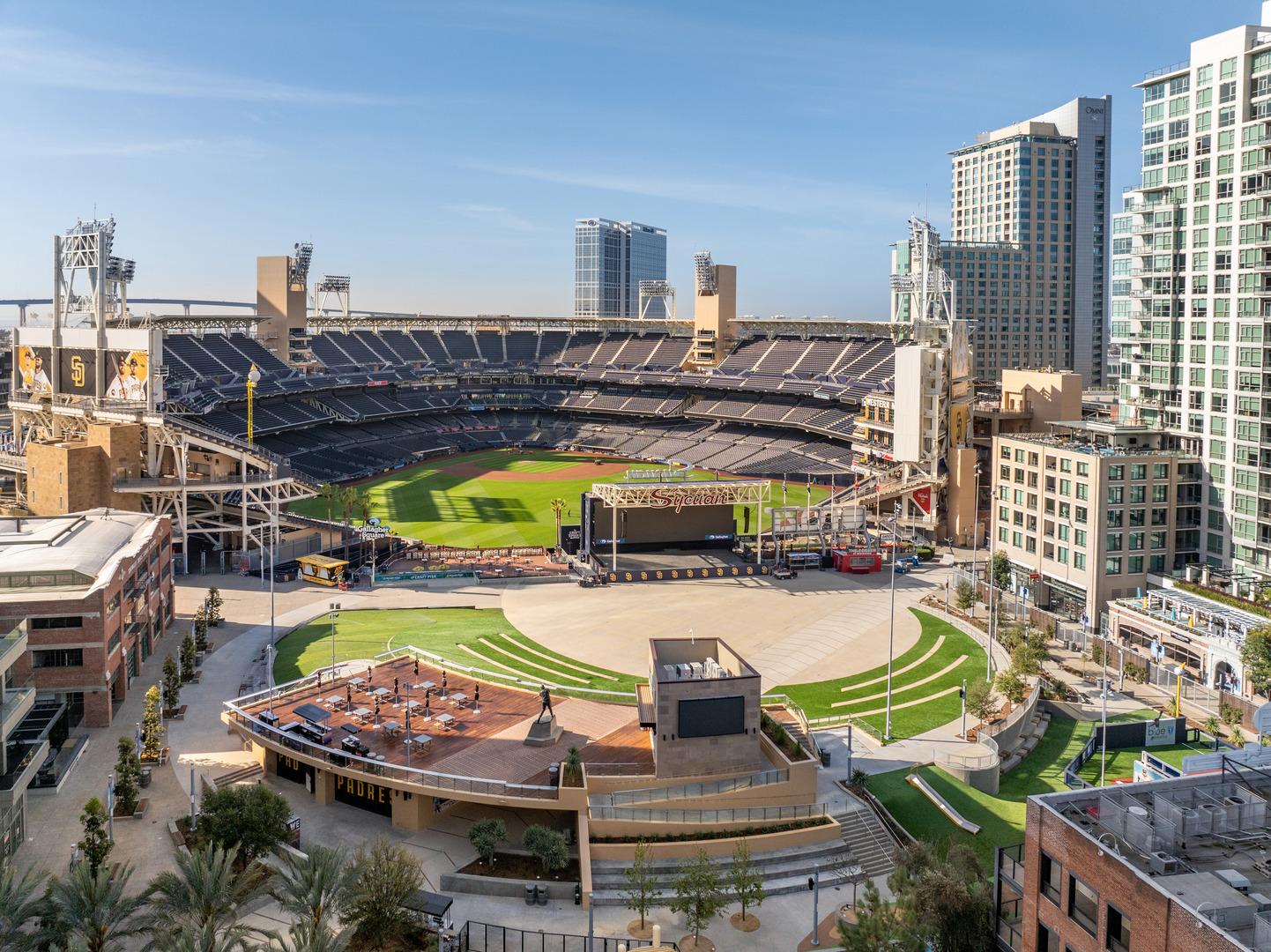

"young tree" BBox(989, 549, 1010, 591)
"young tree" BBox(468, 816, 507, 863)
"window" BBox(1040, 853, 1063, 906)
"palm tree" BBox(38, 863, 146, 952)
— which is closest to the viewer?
"window" BBox(1040, 853, 1063, 906)

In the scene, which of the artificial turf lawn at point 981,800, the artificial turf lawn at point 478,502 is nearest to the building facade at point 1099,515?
the artificial turf lawn at point 981,800

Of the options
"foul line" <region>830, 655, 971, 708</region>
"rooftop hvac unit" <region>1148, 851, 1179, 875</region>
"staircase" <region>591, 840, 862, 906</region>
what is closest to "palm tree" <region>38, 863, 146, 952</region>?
"staircase" <region>591, 840, 862, 906</region>

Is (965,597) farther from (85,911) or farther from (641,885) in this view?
(85,911)

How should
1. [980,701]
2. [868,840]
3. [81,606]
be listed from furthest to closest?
[980,701]
[81,606]
[868,840]

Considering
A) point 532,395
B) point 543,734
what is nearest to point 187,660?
point 543,734

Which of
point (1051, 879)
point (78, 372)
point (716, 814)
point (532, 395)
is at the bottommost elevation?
point (716, 814)

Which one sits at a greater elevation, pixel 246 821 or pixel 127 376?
pixel 127 376

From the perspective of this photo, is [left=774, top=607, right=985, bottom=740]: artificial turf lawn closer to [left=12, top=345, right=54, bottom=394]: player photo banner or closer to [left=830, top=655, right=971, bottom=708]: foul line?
[left=830, top=655, right=971, bottom=708]: foul line

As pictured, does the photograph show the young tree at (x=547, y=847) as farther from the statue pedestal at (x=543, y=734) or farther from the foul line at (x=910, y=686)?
the foul line at (x=910, y=686)
